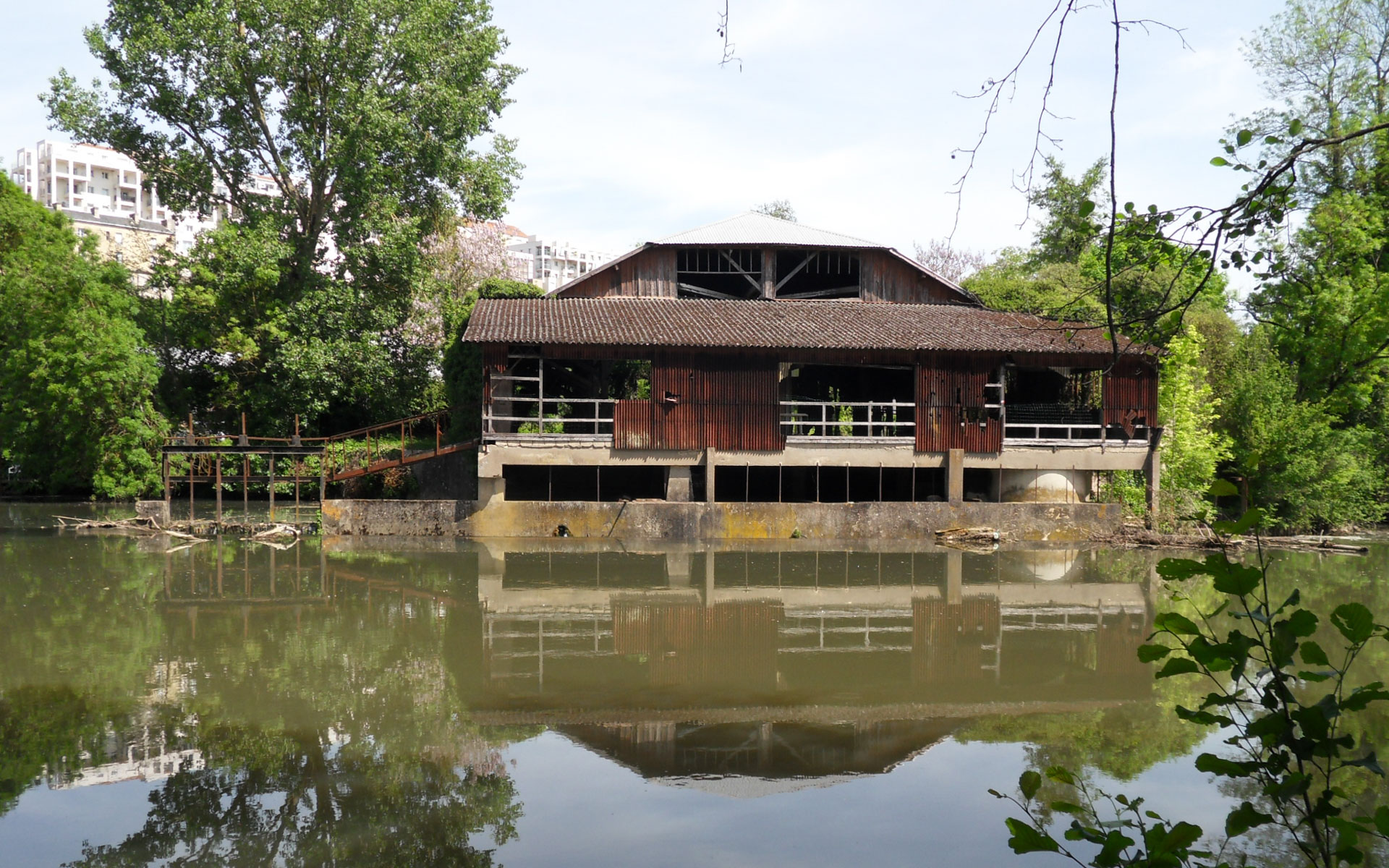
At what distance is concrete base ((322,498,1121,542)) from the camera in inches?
794

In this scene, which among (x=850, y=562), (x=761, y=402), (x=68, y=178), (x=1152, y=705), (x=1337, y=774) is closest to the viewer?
(x=1337, y=774)

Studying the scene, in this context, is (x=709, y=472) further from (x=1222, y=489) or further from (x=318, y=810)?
(x=1222, y=489)

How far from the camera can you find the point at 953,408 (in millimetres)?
22219

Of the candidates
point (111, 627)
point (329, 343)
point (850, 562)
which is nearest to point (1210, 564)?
point (111, 627)

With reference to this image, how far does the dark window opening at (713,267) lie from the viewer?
1008 inches

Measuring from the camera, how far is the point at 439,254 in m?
34.3

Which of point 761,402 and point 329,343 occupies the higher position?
point 329,343

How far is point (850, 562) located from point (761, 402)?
16.3 feet

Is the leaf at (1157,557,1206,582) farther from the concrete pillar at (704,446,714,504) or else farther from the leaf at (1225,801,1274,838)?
the concrete pillar at (704,446,714,504)

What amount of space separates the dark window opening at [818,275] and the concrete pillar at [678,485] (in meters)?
6.56

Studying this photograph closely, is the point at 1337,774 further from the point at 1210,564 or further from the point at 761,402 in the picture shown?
the point at 761,402

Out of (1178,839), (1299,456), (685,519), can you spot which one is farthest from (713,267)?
(1178,839)

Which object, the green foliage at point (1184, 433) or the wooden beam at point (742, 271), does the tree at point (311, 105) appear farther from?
the green foliage at point (1184, 433)

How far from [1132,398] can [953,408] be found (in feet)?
14.2
